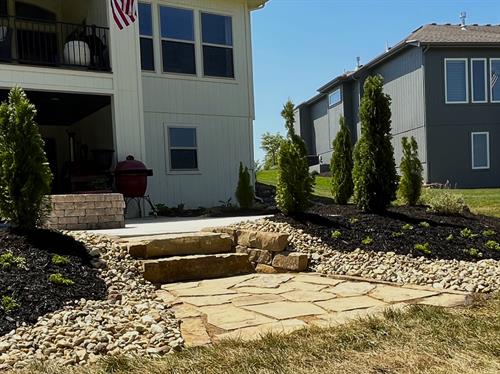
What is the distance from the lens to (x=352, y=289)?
4.44 m

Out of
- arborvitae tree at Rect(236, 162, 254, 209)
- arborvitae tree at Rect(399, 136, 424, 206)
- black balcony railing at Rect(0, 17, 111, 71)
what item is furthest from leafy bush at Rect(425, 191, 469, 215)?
black balcony railing at Rect(0, 17, 111, 71)

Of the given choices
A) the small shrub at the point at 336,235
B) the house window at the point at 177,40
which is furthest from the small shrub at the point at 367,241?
the house window at the point at 177,40

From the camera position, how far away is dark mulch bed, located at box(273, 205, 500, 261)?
17.4 ft

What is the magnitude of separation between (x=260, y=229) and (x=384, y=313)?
9.07ft

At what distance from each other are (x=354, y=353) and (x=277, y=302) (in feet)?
4.57

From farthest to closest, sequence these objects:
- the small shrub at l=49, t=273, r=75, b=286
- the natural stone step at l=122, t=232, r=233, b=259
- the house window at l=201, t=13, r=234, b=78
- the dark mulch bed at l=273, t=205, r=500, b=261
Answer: the house window at l=201, t=13, r=234, b=78 → the dark mulch bed at l=273, t=205, r=500, b=261 → the natural stone step at l=122, t=232, r=233, b=259 → the small shrub at l=49, t=273, r=75, b=286

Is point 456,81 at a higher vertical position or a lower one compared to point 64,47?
higher

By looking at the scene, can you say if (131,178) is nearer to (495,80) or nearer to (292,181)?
(292,181)

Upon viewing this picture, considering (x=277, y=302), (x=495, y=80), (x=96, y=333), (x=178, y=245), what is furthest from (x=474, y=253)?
(x=495, y=80)

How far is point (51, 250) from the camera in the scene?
14.7 feet

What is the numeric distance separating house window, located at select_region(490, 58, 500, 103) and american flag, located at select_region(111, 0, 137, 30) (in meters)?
12.9

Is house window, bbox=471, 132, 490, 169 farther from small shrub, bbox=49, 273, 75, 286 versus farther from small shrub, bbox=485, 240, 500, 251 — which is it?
small shrub, bbox=49, 273, 75, 286

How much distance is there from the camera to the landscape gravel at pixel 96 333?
2.86 metres

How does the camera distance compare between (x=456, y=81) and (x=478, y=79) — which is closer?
(x=456, y=81)
